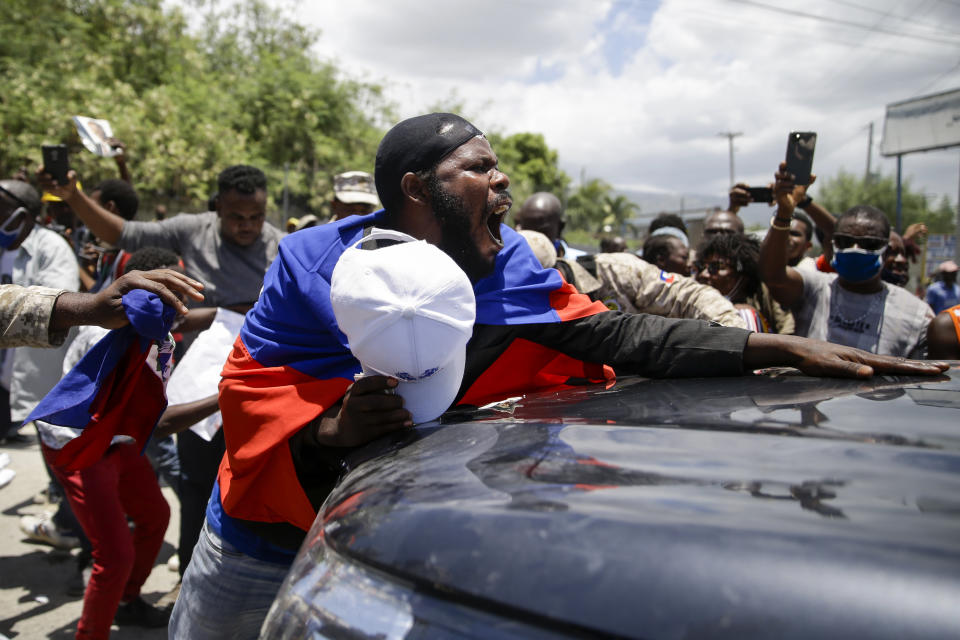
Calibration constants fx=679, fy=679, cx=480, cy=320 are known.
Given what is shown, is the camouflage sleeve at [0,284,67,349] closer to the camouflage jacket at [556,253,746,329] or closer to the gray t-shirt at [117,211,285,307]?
the gray t-shirt at [117,211,285,307]

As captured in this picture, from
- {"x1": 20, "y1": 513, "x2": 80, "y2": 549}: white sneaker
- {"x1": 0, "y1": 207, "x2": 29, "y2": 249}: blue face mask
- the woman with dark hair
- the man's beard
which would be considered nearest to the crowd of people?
the man's beard

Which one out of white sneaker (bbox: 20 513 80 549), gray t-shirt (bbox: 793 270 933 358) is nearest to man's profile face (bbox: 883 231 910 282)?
gray t-shirt (bbox: 793 270 933 358)

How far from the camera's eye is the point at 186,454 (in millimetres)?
3176

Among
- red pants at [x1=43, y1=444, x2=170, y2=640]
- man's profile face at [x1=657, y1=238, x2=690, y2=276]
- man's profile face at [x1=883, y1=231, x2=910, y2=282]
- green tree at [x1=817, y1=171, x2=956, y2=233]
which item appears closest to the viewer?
red pants at [x1=43, y1=444, x2=170, y2=640]

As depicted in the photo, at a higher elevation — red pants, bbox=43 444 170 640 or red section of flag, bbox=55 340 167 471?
red section of flag, bbox=55 340 167 471

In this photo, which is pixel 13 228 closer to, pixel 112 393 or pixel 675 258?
pixel 112 393

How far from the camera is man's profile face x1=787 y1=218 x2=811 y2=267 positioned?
15.4 ft

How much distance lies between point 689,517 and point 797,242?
456cm

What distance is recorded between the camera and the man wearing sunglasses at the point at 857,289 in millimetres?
3201

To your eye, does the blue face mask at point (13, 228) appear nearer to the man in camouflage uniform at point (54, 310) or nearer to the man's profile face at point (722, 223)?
the man in camouflage uniform at point (54, 310)

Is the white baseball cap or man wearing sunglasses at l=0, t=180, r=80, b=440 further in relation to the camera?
man wearing sunglasses at l=0, t=180, r=80, b=440

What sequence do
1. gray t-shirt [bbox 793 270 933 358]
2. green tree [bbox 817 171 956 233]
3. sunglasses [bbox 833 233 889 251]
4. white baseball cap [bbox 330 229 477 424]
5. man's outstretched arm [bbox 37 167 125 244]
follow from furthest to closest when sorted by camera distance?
green tree [bbox 817 171 956 233], man's outstretched arm [bbox 37 167 125 244], sunglasses [bbox 833 233 889 251], gray t-shirt [bbox 793 270 933 358], white baseball cap [bbox 330 229 477 424]

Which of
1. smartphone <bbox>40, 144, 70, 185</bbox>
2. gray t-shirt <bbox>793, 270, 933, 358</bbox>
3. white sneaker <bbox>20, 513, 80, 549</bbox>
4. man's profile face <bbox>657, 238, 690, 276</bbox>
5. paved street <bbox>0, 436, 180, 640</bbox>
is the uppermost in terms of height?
smartphone <bbox>40, 144, 70, 185</bbox>

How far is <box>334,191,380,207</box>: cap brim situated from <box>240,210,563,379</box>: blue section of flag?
3203 mm
